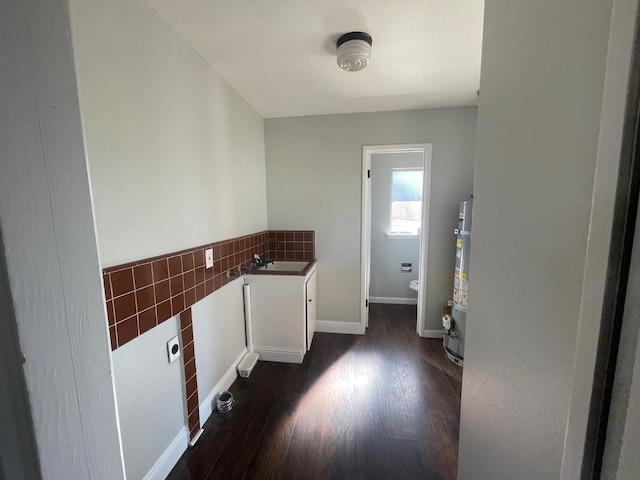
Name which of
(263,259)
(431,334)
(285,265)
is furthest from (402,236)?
(263,259)

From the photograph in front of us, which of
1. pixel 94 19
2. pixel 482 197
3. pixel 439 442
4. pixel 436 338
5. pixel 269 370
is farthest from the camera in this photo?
pixel 436 338

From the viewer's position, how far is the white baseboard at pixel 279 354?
217 cm

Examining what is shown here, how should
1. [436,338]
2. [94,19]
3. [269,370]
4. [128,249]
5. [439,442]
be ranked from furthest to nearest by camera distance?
[436,338] < [269,370] < [439,442] < [128,249] < [94,19]

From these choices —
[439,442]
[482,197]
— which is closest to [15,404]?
[482,197]

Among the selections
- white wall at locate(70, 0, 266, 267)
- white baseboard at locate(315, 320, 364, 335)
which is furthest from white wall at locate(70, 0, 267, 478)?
white baseboard at locate(315, 320, 364, 335)

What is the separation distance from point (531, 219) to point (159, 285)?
1.45m

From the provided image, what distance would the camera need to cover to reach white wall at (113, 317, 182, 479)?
3.36ft

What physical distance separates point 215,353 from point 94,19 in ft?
5.93

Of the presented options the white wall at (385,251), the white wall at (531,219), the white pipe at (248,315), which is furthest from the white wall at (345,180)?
the white wall at (531,219)

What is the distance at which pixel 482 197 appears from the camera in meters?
0.76

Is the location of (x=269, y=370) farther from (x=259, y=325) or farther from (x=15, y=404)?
(x=15, y=404)

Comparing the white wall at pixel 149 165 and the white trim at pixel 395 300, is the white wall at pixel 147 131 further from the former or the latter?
the white trim at pixel 395 300

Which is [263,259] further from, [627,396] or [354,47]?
[627,396]

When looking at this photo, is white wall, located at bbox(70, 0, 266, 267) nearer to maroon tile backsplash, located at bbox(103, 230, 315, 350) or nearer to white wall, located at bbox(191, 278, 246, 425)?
maroon tile backsplash, located at bbox(103, 230, 315, 350)
